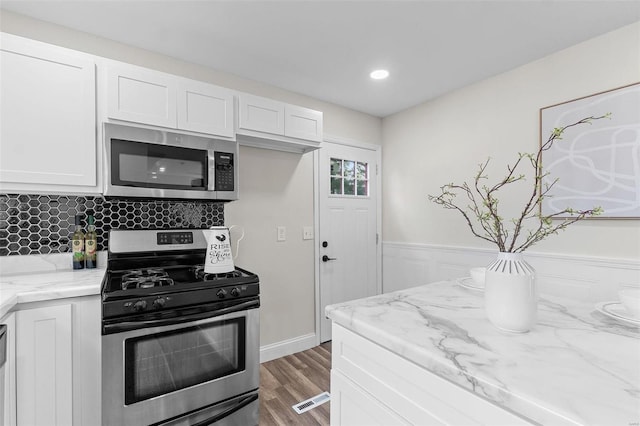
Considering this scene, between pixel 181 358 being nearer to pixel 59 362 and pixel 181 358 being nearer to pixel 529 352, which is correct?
pixel 59 362

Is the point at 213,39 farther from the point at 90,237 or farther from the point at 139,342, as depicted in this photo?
the point at 139,342

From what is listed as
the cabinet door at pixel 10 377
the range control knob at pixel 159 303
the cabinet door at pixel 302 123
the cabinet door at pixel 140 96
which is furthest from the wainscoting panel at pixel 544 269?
the cabinet door at pixel 10 377

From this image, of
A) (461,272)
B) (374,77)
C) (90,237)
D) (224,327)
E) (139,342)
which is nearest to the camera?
(139,342)

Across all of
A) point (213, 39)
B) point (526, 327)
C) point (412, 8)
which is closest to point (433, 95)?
point (412, 8)

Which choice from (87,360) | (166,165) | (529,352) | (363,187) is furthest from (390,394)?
(363,187)

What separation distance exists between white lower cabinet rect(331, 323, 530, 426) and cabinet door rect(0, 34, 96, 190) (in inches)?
69.4

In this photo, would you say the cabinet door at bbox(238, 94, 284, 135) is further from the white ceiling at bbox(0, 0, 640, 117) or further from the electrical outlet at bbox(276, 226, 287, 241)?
the electrical outlet at bbox(276, 226, 287, 241)

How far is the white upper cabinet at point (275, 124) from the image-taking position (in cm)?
222

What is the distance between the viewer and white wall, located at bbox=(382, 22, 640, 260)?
201 centimetres

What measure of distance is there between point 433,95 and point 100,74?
2750mm

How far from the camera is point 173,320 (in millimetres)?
1585

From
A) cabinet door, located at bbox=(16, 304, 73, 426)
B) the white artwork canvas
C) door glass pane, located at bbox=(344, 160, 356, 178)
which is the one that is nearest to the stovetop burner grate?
cabinet door, located at bbox=(16, 304, 73, 426)

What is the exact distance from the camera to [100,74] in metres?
1.80

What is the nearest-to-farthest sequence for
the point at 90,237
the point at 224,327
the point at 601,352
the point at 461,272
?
the point at 601,352, the point at 224,327, the point at 90,237, the point at 461,272
